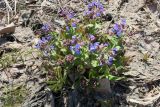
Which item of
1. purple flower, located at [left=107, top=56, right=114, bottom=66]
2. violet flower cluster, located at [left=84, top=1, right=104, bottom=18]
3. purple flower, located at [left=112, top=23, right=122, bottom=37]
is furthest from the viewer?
violet flower cluster, located at [left=84, top=1, right=104, bottom=18]

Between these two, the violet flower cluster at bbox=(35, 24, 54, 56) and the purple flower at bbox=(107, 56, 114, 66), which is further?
the violet flower cluster at bbox=(35, 24, 54, 56)

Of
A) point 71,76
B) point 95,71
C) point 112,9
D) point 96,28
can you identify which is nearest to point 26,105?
point 71,76

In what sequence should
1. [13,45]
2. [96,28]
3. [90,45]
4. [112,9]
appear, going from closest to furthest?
[90,45]
[96,28]
[13,45]
[112,9]

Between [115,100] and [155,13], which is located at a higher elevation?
[155,13]

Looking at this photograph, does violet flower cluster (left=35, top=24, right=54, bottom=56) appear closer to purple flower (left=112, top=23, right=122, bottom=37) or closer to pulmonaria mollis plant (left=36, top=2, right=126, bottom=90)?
pulmonaria mollis plant (left=36, top=2, right=126, bottom=90)

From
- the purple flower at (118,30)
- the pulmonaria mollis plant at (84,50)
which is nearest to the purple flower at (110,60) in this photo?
the pulmonaria mollis plant at (84,50)

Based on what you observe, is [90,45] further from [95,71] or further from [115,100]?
[115,100]

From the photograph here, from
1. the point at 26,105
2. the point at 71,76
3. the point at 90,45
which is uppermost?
the point at 90,45

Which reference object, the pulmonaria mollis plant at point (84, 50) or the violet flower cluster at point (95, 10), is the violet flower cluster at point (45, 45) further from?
the violet flower cluster at point (95, 10)

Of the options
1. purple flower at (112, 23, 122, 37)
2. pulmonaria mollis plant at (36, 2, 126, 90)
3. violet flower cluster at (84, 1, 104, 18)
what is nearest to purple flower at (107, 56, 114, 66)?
pulmonaria mollis plant at (36, 2, 126, 90)
